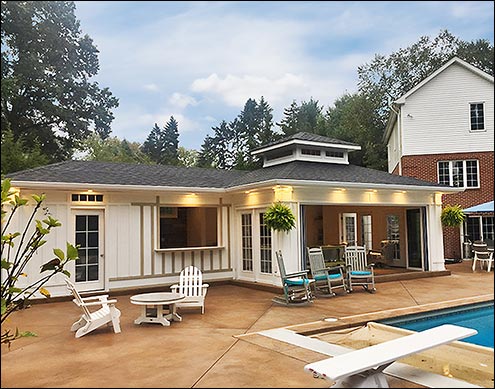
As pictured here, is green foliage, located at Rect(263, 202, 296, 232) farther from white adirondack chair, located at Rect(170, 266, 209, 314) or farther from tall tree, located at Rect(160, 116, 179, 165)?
tall tree, located at Rect(160, 116, 179, 165)

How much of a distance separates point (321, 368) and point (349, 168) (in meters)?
9.00

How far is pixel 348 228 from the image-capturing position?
14.1 meters

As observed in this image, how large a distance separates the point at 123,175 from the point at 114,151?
58.6 ft

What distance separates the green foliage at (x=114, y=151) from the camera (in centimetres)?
2522

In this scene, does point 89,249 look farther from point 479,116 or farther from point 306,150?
point 479,116

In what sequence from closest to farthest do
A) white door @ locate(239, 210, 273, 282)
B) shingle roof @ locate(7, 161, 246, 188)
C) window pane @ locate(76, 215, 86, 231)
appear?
shingle roof @ locate(7, 161, 246, 188) < window pane @ locate(76, 215, 86, 231) < white door @ locate(239, 210, 273, 282)

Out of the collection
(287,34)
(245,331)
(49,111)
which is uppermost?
(49,111)

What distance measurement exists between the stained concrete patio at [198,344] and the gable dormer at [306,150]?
3.68 m

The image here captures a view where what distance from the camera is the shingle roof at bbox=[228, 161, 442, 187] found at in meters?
9.49

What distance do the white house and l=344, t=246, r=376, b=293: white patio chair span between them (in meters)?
0.98

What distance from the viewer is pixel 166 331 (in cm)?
572

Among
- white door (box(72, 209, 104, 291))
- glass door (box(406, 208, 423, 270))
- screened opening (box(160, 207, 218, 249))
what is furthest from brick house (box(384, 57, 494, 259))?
white door (box(72, 209, 104, 291))

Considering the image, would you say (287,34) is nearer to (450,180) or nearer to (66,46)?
(450,180)

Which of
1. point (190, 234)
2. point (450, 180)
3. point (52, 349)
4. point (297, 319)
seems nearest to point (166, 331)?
point (52, 349)
